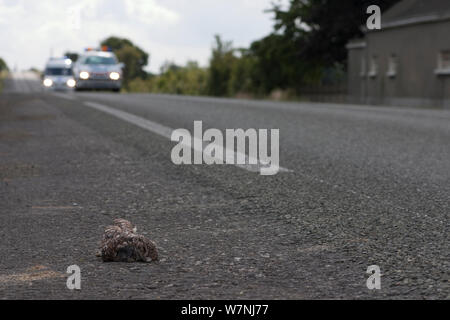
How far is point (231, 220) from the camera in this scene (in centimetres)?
452

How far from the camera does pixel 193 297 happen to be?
115 inches

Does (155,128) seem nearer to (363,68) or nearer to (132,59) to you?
(363,68)

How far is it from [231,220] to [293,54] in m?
36.9

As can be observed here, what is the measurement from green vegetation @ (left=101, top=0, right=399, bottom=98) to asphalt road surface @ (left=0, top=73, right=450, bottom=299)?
96.8 ft

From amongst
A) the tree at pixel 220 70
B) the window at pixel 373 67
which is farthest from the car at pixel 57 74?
the window at pixel 373 67

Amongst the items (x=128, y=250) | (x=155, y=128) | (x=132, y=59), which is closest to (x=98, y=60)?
(x=155, y=128)

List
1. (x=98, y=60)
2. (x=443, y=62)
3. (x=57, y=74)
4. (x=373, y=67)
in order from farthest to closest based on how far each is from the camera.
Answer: (x=57, y=74) < (x=373, y=67) < (x=98, y=60) < (x=443, y=62)

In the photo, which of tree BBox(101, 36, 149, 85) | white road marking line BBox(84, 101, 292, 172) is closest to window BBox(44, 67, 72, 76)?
white road marking line BBox(84, 101, 292, 172)

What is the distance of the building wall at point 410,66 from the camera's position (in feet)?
93.3

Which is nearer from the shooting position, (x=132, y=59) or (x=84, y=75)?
(x=84, y=75)

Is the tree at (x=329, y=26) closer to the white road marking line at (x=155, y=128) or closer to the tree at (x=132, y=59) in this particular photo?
the white road marking line at (x=155, y=128)

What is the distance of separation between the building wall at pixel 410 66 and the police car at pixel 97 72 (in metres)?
11.8
